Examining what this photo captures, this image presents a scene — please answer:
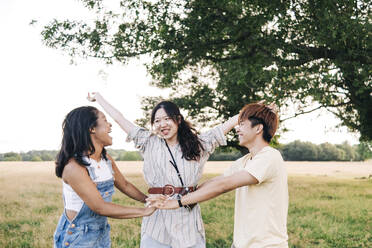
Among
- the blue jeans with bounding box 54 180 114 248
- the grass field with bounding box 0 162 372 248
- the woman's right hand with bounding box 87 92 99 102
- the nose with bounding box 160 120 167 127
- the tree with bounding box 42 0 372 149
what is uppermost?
the tree with bounding box 42 0 372 149

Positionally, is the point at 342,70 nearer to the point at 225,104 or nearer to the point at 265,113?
the point at 265,113

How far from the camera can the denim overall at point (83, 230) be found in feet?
9.62

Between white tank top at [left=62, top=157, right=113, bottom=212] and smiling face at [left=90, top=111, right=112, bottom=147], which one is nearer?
white tank top at [left=62, top=157, right=113, bottom=212]

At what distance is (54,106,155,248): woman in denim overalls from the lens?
2.92m

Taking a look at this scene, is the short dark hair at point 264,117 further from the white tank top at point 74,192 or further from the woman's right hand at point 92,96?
the woman's right hand at point 92,96

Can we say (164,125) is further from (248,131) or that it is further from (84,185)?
(84,185)

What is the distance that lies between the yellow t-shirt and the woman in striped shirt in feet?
2.05

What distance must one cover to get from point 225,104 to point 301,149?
3730 cm

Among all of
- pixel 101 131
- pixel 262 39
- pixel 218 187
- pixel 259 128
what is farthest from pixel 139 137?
pixel 262 39

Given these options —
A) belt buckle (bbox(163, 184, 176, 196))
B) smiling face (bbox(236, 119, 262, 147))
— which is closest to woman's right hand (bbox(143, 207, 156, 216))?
belt buckle (bbox(163, 184, 176, 196))

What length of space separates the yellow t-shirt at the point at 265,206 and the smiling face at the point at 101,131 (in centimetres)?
120

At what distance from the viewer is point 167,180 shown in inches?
140

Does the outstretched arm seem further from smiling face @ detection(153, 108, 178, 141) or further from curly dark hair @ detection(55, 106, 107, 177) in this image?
curly dark hair @ detection(55, 106, 107, 177)

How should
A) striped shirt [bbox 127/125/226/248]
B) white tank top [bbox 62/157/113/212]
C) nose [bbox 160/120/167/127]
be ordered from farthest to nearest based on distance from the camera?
nose [bbox 160/120/167/127] < striped shirt [bbox 127/125/226/248] < white tank top [bbox 62/157/113/212]
